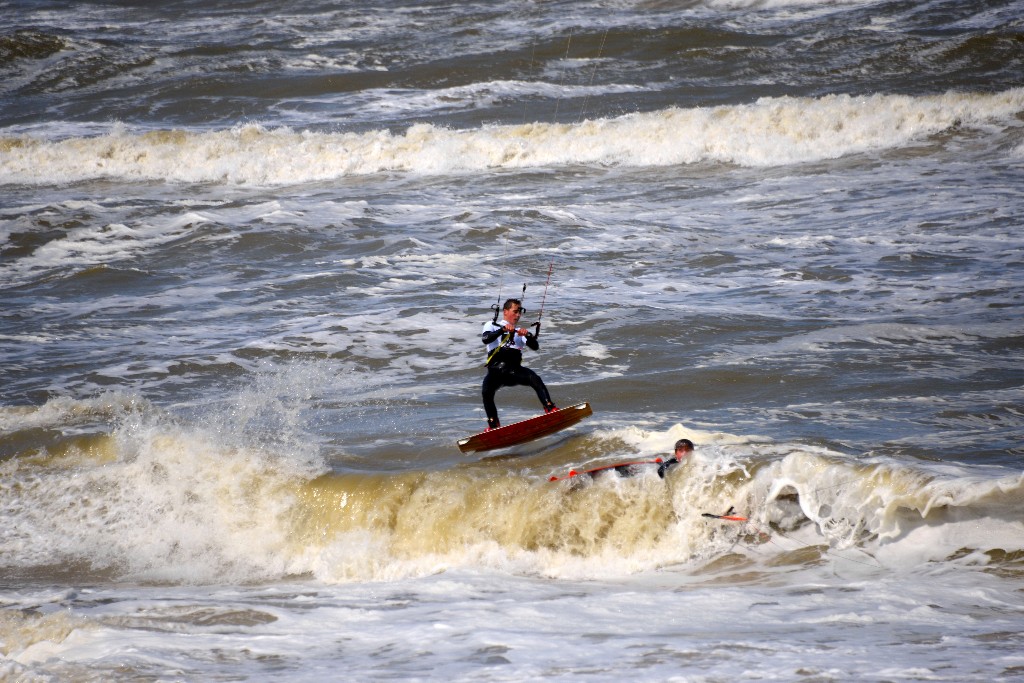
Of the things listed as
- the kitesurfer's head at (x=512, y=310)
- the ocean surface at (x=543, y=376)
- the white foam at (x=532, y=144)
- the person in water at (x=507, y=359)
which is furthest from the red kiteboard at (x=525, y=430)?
the white foam at (x=532, y=144)

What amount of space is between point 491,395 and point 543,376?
2.55 metres

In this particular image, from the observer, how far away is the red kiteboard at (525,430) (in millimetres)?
10094

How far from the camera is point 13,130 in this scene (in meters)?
30.2

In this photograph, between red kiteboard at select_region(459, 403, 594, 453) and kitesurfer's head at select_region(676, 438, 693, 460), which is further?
red kiteboard at select_region(459, 403, 594, 453)

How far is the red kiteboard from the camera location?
10094 mm

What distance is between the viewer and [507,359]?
1052cm

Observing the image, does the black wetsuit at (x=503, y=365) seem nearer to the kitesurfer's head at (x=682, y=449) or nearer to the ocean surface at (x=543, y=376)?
the ocean surface at (x=543, y=376)

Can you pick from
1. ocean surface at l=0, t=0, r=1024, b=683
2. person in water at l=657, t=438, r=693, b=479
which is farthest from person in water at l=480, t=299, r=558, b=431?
person in water at l=657, t=438, r=693, b=479

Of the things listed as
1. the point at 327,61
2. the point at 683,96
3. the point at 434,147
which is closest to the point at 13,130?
the point at 327,61

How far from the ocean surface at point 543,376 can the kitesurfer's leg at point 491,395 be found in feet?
1.36

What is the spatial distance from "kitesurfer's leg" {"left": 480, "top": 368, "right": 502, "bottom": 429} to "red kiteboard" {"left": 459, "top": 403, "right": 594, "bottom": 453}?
160 millimetres

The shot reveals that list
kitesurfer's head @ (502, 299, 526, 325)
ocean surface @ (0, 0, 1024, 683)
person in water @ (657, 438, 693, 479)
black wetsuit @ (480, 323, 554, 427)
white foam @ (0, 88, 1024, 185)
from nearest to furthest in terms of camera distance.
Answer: ocean surface @ (0, 0, 1024, 683) < person in water @ (657, 438, 693, 479) < kitesurfer's head @ (502, 299, 526, 325) < black wetsuit @ (480, 323, 554, 427) < white foam @ (0, 88, 1024, 185)

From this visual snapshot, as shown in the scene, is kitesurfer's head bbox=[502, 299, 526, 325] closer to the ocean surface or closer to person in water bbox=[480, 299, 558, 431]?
person in water bbox=[480, 299, 558, 431]

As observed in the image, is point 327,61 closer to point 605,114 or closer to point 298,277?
point 605,114
